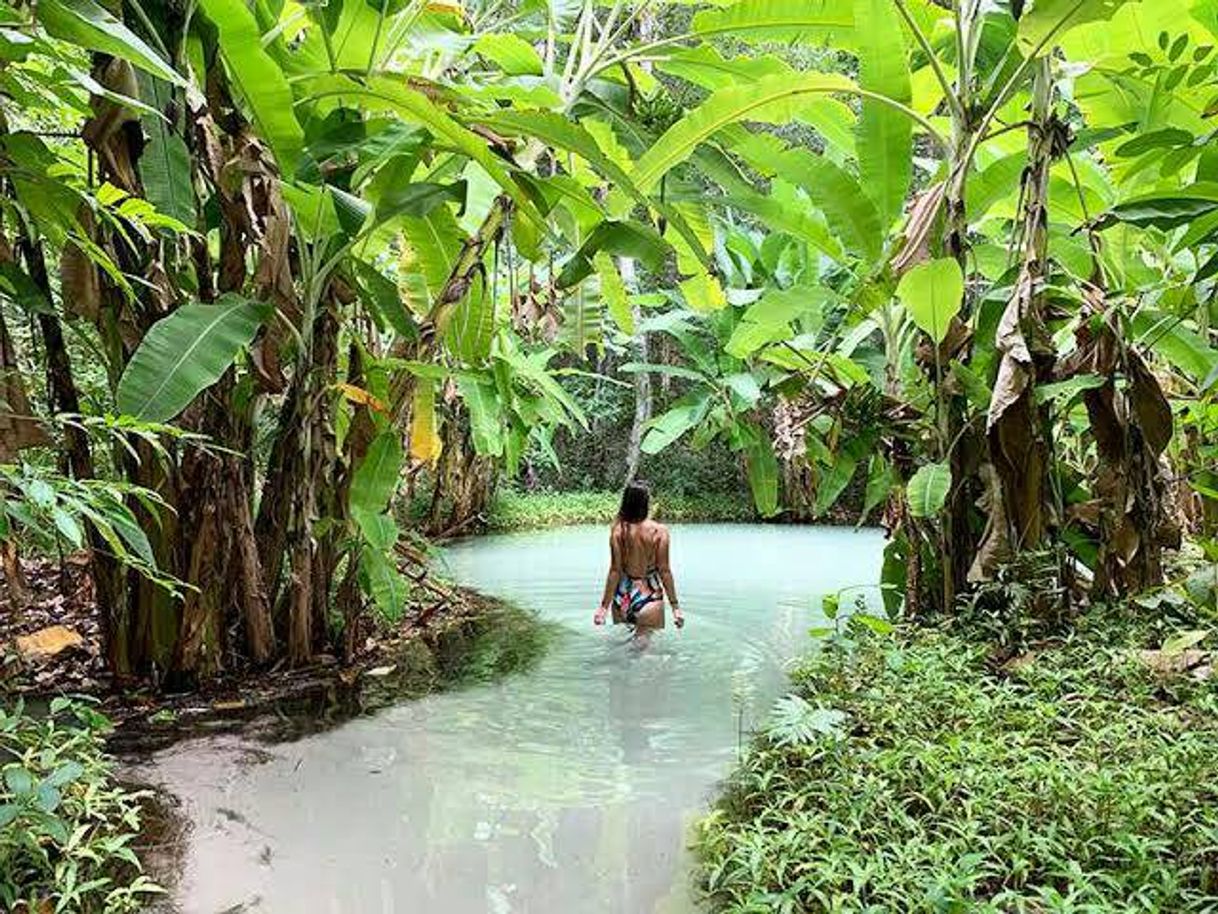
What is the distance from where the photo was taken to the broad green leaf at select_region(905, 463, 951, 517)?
3.40 meters

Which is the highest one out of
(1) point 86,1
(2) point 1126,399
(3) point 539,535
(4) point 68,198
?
(1) point 86,1

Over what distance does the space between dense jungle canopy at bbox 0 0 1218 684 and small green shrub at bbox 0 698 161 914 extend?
58 cm

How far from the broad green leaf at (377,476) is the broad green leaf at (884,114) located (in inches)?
90.9

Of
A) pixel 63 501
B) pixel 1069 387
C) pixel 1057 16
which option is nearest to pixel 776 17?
pixel 1057 16

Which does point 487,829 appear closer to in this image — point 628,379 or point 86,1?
point 86,1

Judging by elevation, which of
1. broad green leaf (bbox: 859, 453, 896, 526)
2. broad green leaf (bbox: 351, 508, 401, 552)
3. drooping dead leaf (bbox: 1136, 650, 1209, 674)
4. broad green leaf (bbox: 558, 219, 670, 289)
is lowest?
drooping dead leaf (bbox: 1136, 650, 1209, 674)

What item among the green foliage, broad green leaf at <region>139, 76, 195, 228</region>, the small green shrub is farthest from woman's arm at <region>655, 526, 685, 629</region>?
the green foliage

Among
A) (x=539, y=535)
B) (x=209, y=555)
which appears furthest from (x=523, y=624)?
(x=539, y=535)

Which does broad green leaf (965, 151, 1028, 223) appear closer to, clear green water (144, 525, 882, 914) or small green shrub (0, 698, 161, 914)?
clear green water (144, 525, 882, 914)

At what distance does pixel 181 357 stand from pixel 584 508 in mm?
11369

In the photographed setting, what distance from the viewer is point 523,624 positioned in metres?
5.48

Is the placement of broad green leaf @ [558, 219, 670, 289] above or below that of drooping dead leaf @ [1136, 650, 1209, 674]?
above

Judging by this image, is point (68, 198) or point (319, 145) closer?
point (68, 198)

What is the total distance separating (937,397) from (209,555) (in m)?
2.92
